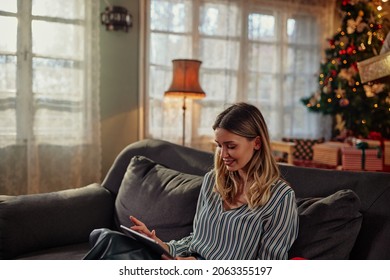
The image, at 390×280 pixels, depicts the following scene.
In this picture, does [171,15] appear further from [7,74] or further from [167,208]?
[167,208]

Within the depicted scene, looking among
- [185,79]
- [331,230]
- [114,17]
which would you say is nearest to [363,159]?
[185,79]

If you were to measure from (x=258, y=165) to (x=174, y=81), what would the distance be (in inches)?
75.7

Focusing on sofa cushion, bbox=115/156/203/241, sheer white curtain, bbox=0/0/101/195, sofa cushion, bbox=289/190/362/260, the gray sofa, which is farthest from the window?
sofa cushion, bbox=289/190/362/260

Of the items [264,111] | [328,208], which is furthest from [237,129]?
[264,111]

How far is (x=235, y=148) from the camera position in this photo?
114 cm

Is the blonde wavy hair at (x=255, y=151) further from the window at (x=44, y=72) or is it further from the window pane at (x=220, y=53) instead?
the window pane at (x=220, y=53)

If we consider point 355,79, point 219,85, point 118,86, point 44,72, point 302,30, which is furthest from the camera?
point 302,30

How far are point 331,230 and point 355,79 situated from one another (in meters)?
2.74

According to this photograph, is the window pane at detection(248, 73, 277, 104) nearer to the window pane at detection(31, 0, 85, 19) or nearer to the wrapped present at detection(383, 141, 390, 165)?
the wrapped present at detection(383, 141, 390, 165)

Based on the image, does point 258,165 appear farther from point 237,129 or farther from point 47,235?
point 47,235

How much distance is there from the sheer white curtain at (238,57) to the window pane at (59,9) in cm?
53

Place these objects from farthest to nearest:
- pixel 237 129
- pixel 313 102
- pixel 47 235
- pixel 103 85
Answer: pixel 313 102, pixel 103 85, pixel 47 235, pixel 237 129

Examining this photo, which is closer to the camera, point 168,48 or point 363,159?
point 363,159

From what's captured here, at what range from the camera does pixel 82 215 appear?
1.73 meters
